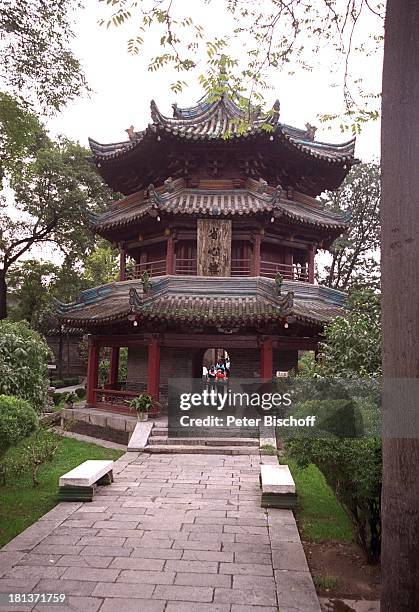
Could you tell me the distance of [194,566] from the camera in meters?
4.80

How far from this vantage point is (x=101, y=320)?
42.5 ft

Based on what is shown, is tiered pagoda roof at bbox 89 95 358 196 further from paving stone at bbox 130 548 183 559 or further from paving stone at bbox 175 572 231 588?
paving stone at bbox 175 572 231 588

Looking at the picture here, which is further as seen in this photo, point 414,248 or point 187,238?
point 187,238

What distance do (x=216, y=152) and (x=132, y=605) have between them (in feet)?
39.7

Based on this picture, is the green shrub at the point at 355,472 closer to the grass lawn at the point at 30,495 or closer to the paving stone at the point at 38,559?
the paving stone at the point at 38,559

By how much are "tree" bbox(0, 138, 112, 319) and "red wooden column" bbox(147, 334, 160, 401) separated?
48.4 feet

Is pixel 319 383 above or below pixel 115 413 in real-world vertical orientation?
above

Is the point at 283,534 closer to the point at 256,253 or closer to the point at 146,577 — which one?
the point at 146,577

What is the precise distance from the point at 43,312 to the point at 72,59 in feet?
72.0

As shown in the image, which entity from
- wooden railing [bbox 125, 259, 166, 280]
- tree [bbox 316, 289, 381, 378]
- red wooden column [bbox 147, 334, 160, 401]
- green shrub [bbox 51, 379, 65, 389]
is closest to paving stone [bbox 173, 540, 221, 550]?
tree [bbox 316, 289, 381, 378]

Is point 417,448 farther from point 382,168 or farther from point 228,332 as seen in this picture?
point 228,332

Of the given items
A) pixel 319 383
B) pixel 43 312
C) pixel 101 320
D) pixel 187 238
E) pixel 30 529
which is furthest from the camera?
pixel 43 312

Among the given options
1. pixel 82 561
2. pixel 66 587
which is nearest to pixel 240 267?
pixel 82 561

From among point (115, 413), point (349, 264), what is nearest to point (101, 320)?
point (115, 413)
